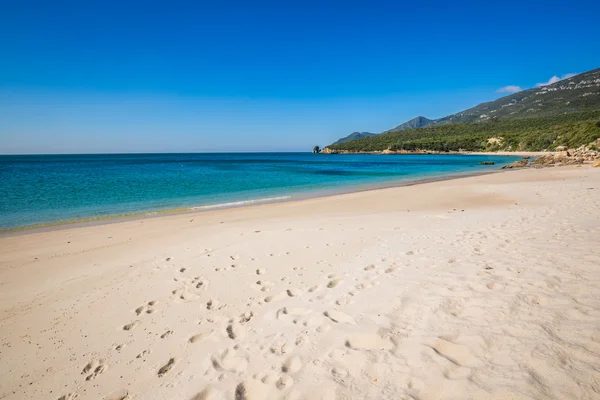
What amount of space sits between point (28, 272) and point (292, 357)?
703cm

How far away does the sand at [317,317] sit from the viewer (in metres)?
2.65

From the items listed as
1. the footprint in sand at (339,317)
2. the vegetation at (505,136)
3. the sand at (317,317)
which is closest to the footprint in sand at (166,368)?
the sand at (317,317)

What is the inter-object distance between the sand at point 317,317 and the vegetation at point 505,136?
61905 mm

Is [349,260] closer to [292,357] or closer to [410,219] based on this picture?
[292,357]

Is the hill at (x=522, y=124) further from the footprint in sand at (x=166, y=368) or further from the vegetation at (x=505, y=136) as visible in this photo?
the footprint in sand at (x=166, y=368)

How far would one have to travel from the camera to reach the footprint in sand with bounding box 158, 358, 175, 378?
297 cm

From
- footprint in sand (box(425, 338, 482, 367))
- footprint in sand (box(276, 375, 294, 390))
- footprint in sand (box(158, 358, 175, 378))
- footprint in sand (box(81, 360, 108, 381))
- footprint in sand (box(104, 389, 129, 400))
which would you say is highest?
footprint in sand (box(425, 338, 482, 367))

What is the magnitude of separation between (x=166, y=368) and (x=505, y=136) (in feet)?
355

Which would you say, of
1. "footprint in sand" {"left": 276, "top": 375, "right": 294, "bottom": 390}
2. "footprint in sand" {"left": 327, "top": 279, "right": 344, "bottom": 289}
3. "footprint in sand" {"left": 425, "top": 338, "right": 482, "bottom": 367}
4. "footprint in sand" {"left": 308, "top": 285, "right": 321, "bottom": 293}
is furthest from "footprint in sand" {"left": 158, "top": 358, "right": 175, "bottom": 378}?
"footprint in sand" {"left": 425, "top": 338, "right": 482, "bottom": 367}

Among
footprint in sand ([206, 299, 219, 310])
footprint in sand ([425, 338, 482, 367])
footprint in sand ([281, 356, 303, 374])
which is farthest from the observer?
footprint in sand ([206, 299, 219, 310])

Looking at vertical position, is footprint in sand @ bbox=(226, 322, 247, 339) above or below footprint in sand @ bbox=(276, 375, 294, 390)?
below

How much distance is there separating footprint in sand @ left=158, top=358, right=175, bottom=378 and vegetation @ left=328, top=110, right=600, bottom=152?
66.5m

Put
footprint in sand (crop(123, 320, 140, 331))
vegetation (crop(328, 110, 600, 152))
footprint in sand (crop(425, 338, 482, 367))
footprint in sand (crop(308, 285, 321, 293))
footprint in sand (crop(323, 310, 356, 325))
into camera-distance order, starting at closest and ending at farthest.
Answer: footprint in sand (crop(425, 338, 482, 367)), footprint in sand (crop(323, 310, 356, 325)), footprint in sand (crop(123, 320, 140, 331)), footprint in sand (crop(308, 285, 321, 293)), vegetation (crop(328, 110, 600, 152))

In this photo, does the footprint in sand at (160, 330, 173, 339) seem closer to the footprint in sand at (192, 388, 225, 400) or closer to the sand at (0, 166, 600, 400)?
the sand at (0, 166, 600, 400)
